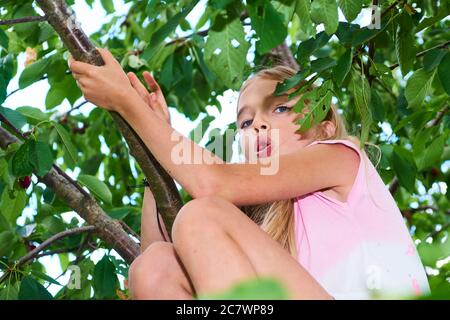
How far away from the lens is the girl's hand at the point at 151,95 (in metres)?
1.96

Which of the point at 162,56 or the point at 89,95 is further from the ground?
the point at 162,56

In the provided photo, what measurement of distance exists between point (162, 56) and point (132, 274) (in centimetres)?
166

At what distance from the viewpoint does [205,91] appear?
379 cm

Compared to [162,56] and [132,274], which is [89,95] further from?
[162,56]

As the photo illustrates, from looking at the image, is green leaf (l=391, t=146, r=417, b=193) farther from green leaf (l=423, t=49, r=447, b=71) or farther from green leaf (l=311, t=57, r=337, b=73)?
green leaf (l=311, t=57, r=337, b=73)

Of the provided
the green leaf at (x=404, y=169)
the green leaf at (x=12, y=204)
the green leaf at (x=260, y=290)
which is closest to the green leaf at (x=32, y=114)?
the green leaf at (x=12, y=204)

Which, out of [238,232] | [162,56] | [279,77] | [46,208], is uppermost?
[162,56]

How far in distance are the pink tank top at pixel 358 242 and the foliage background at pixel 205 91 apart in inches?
5.8

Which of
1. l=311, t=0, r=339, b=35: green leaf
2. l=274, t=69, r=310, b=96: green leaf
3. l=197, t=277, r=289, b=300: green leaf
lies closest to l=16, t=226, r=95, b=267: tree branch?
l=274, t=69, r=310, b=96: green leaf

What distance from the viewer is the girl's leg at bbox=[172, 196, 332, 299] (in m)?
1.42

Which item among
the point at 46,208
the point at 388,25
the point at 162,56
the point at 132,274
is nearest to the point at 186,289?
the point at 132,274

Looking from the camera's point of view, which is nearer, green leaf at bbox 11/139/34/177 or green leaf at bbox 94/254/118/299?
green leaf at bbox 11/139/34/177

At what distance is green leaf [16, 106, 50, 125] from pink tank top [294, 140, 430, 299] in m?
0.84
